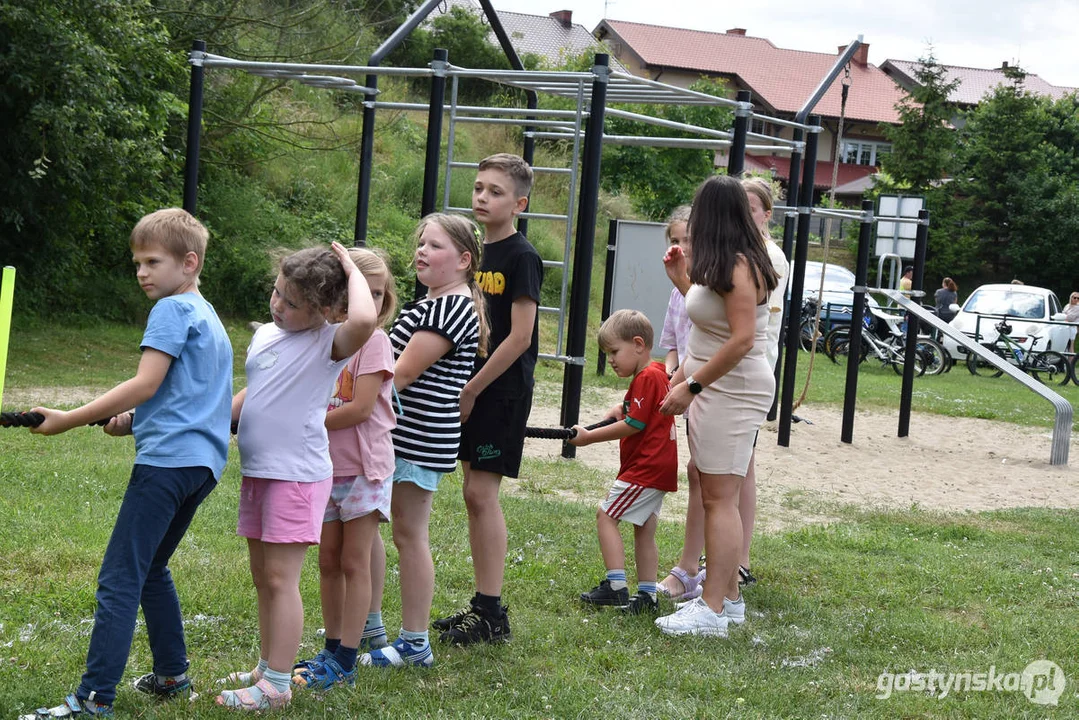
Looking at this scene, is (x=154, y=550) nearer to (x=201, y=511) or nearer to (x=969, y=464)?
(x=201, y=511)

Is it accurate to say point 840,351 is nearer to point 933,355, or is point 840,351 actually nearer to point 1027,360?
point 933,355

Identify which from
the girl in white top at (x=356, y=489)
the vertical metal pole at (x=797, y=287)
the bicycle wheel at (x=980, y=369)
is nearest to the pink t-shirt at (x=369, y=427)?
the girl in white top at (x=356, y=489)

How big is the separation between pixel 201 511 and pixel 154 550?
8.72ft

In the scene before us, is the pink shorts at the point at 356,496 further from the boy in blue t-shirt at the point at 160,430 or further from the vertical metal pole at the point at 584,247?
the vertical metal pole at the point at 584,247

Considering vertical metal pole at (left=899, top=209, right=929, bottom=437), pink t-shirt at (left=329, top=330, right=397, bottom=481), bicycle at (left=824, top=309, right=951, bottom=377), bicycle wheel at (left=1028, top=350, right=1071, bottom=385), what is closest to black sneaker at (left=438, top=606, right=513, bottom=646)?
pink t-shirt at (left=329, top=330, right=397, bottom=481)

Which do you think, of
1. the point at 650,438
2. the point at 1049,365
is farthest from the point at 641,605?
the point at 1049,365

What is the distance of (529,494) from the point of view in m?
6.93

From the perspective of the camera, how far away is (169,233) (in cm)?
302

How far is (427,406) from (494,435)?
407 mm

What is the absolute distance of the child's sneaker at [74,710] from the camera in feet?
9.59

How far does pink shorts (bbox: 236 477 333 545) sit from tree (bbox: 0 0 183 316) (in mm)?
8747

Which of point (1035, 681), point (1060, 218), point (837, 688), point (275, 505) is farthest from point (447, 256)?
point (1060, 218)

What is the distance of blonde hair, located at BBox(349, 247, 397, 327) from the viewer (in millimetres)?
3338

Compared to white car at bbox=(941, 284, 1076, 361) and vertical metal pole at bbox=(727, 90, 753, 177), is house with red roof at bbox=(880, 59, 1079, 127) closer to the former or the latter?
white car at bbox=(941, 284, 1076, 361)
